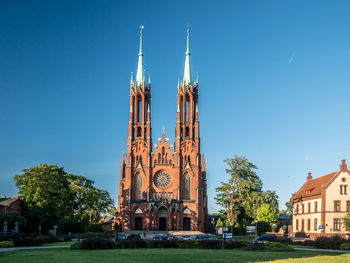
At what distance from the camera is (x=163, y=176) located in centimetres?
7512

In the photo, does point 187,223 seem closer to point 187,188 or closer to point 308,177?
point 187,188

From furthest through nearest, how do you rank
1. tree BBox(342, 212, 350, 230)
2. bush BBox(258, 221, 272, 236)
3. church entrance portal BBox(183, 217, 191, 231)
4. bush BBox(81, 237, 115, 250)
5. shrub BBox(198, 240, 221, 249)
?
church entrance portal BBox(183, 217, 191, 231), bush BBox(258, 221, 272, 236), tree BBox(342, 212, 350, 230), shrub BBox(198, 240, 221, 249), bush BBox(81, 237, 115, 250)

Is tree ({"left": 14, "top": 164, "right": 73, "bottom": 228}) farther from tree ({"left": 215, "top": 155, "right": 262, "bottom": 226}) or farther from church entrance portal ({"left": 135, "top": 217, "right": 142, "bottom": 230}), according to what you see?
tree ({"left": 215, "top": 155, "right": 262, "bottom": 226})

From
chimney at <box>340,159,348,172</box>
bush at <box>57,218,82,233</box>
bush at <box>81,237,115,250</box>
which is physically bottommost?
bush at <box>57,218,82,233</box>

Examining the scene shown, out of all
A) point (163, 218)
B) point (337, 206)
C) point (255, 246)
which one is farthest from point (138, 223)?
point (255, 246)

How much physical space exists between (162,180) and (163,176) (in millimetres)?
763

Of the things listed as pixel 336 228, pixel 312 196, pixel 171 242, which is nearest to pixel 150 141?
pixel 312 196

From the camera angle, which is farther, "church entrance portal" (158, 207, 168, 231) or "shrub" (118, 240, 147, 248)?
→ "church entrance portal" (158, 207, 168, 231)

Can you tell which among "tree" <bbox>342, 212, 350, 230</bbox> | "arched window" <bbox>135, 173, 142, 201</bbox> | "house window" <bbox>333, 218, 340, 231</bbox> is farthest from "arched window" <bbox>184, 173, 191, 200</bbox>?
"tree" <bbox>342, 212, 350, 230</bbox>

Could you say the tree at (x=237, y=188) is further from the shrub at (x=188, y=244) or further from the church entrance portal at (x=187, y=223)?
the shrub at (x=188, y=244)

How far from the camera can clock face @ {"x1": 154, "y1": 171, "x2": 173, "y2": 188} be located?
74688 mm

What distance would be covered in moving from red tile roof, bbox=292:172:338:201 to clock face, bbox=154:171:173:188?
22.0 metres

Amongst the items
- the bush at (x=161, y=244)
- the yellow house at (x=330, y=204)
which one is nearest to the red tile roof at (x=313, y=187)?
the yellow house at (x=330, y=204)

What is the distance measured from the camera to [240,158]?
81.7 m
